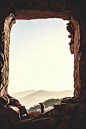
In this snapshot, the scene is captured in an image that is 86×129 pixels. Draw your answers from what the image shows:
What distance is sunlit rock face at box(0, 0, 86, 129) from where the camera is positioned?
2.36 metres

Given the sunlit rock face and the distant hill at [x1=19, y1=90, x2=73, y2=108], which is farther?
the distant hill at [x1=19, y1=90, x2=73, y2=108]

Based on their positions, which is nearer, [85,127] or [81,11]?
[85,127]

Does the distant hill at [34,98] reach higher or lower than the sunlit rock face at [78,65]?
lower

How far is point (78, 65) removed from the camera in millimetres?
2648

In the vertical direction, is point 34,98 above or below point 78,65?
below

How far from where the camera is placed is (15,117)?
7.72 feet

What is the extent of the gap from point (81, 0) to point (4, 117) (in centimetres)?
273

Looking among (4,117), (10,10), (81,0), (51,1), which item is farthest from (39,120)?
(81,0)

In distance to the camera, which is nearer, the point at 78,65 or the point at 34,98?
the point at 78,65

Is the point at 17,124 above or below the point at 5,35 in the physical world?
below

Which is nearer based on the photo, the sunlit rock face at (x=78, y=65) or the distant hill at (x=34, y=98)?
the sunlit rock face at (x=78, y=65)

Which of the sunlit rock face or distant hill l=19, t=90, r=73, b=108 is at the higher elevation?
the sunlit rock face

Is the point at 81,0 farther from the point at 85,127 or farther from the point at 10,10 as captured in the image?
the point at 85,127

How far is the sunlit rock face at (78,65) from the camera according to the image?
2.36 m
